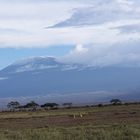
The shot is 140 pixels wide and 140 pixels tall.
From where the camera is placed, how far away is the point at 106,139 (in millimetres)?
29188

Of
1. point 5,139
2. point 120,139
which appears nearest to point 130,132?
point 120,139

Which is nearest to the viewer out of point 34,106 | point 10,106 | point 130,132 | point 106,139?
point 106,139

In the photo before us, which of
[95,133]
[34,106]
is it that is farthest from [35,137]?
[34,106]

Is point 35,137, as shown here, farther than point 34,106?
No

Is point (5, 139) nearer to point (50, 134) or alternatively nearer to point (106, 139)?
point (50, 134)

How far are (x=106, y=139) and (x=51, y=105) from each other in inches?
4786

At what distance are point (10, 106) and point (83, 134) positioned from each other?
429 feet

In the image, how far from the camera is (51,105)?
5925 inches

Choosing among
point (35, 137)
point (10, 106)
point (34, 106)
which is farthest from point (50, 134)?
point (10, 106)

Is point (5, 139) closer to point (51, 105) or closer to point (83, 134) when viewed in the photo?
point (83, 134)

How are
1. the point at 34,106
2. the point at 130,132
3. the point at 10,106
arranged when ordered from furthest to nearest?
1. the point at 10,106
2. the point at 34,106
3. the point at 130,132

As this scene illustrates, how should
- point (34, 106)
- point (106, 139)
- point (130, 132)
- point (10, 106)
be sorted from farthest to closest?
point (10, 106)
point (34, 106)
point (130, 132)
point (106, 139)

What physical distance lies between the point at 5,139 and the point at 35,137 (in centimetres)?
152

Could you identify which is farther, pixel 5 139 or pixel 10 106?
pixel 10 106
